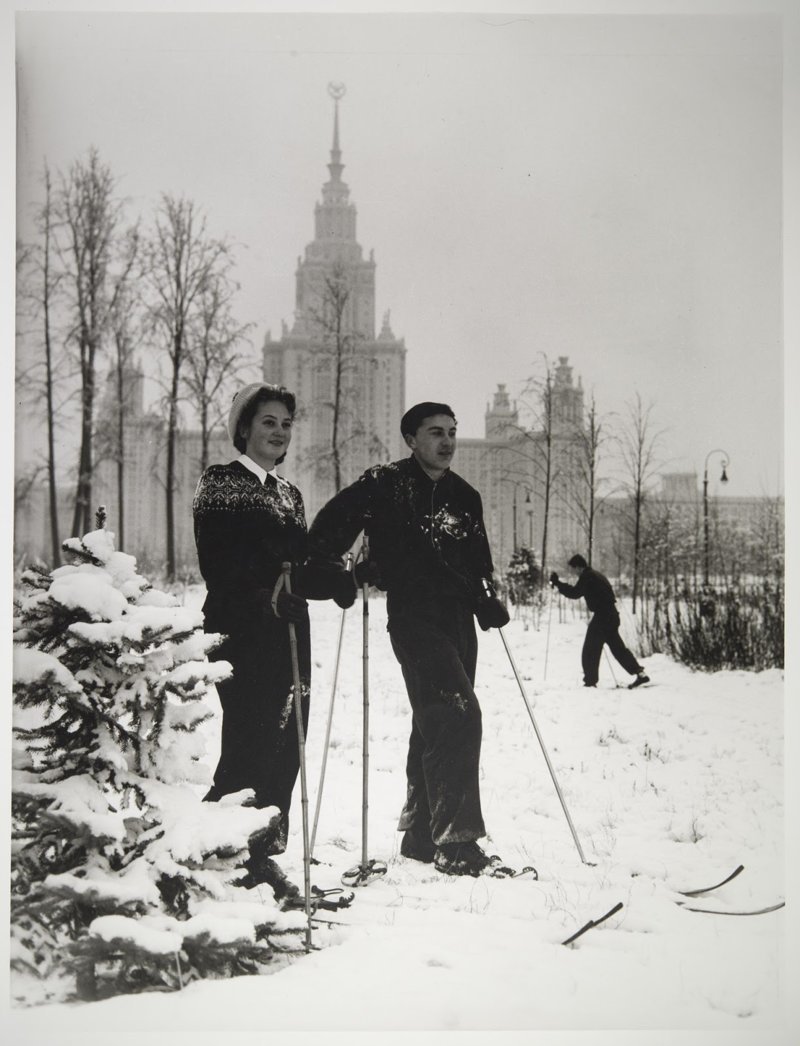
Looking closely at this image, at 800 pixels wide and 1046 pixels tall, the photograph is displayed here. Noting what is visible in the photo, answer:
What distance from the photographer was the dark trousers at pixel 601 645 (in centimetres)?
336

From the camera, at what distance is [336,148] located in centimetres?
326

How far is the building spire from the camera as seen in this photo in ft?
10.6

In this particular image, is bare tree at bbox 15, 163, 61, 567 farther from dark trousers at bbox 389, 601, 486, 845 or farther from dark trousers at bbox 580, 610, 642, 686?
dark trousers at bbox 580, 610, 642, 686

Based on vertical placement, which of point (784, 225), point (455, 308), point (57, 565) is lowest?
point (57, 565)

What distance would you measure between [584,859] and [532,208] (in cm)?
233

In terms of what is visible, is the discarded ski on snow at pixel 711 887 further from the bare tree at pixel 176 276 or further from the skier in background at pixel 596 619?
the bare tree at pixel 176 276

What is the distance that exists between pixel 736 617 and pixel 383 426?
60.6 inches

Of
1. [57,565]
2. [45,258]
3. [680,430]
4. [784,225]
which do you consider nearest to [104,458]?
[57,565]

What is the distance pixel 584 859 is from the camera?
305 cm

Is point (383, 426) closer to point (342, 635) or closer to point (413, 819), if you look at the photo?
point (342, 635)

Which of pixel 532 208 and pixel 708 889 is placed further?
pixel 532 208

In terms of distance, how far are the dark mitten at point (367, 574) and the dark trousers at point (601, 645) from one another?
2.87 ft

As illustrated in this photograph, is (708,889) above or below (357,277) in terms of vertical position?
below

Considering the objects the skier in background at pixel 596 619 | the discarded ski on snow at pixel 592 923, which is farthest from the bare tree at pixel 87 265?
the discarded ski on snow at pixel 592 923
